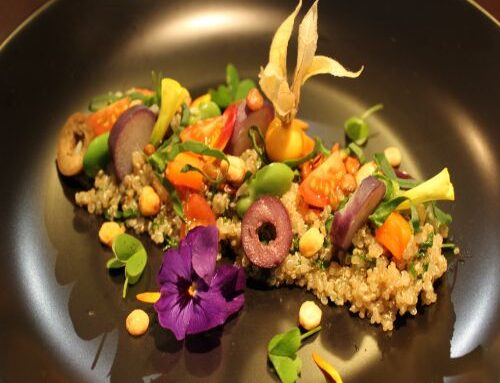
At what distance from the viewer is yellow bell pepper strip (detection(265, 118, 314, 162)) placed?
1.85m

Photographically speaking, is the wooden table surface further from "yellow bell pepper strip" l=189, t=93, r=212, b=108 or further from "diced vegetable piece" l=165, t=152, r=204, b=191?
"diced vegetable piece" l=165, t=152, r=204, b=191

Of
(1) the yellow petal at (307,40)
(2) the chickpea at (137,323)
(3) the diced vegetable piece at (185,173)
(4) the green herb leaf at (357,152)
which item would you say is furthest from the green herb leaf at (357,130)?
(2) the chickpea at (137,323)

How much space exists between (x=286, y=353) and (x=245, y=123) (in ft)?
2.22

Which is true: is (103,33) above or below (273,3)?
below

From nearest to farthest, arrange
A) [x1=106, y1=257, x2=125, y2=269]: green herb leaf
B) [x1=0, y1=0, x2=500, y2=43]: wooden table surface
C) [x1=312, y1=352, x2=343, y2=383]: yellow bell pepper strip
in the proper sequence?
[x1=312, y1=352, x2=343, y2=383]: yellow bell pepper strip → [x1=106, y1=257, x2=125, y2=269]: green herb leaf → [x1=0, y1=0, x2=500, y2=43]: wooden table surface

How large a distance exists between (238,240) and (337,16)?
0.97 m

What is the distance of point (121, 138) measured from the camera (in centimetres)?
192

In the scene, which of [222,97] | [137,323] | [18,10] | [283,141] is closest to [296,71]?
[283,141]

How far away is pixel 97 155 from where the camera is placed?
1965mm

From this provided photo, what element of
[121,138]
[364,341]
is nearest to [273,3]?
[121,138]

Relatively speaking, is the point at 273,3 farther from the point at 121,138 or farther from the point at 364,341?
the point at 364,341

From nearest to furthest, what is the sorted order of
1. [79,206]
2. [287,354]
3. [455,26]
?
[287,354], [79,206], [455,26]

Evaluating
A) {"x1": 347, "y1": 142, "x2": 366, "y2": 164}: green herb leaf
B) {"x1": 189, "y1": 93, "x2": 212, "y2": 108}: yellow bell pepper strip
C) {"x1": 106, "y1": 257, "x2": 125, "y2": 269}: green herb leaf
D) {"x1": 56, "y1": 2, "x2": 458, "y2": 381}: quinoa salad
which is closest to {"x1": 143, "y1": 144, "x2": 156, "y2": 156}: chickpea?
{"x1": 56, "y1": 2, "x2": 458, "y2": 381}: quinoa salad

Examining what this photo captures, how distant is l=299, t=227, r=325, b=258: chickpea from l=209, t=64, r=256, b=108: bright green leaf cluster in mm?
598
